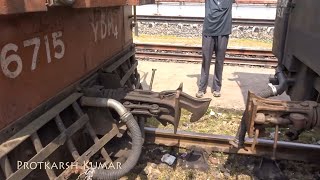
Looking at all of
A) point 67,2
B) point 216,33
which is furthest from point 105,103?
point 216,33

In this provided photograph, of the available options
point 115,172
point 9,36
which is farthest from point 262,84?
point 9,36

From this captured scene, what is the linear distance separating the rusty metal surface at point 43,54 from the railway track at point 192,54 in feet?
18.5

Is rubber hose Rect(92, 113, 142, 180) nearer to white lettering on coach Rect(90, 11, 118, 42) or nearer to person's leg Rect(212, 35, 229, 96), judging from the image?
white lettering on coach Rect(90, 11, 118, 42)

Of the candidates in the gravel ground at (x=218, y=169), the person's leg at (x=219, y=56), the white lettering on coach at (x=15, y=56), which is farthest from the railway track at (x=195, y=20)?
the white lettering on coach at (x=15, y=56)

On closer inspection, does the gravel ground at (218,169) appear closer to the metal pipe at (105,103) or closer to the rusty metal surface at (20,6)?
the metal pipe at (105,103)

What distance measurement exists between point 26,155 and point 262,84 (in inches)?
232

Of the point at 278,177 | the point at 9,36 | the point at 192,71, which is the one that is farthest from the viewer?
the point at 192,71

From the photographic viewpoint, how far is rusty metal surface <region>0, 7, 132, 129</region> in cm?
211

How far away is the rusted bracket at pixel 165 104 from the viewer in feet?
10.4

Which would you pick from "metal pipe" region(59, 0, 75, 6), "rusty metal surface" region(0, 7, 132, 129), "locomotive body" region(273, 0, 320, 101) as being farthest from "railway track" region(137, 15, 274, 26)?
"metal pipe" region(59, 0, 75, 6)

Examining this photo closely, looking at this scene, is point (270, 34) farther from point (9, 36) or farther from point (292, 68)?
point (9, 36)

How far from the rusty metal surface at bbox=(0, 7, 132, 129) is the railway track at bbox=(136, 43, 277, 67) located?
5629 millimetres

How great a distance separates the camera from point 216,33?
6.31m

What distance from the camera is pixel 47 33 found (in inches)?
99.7
